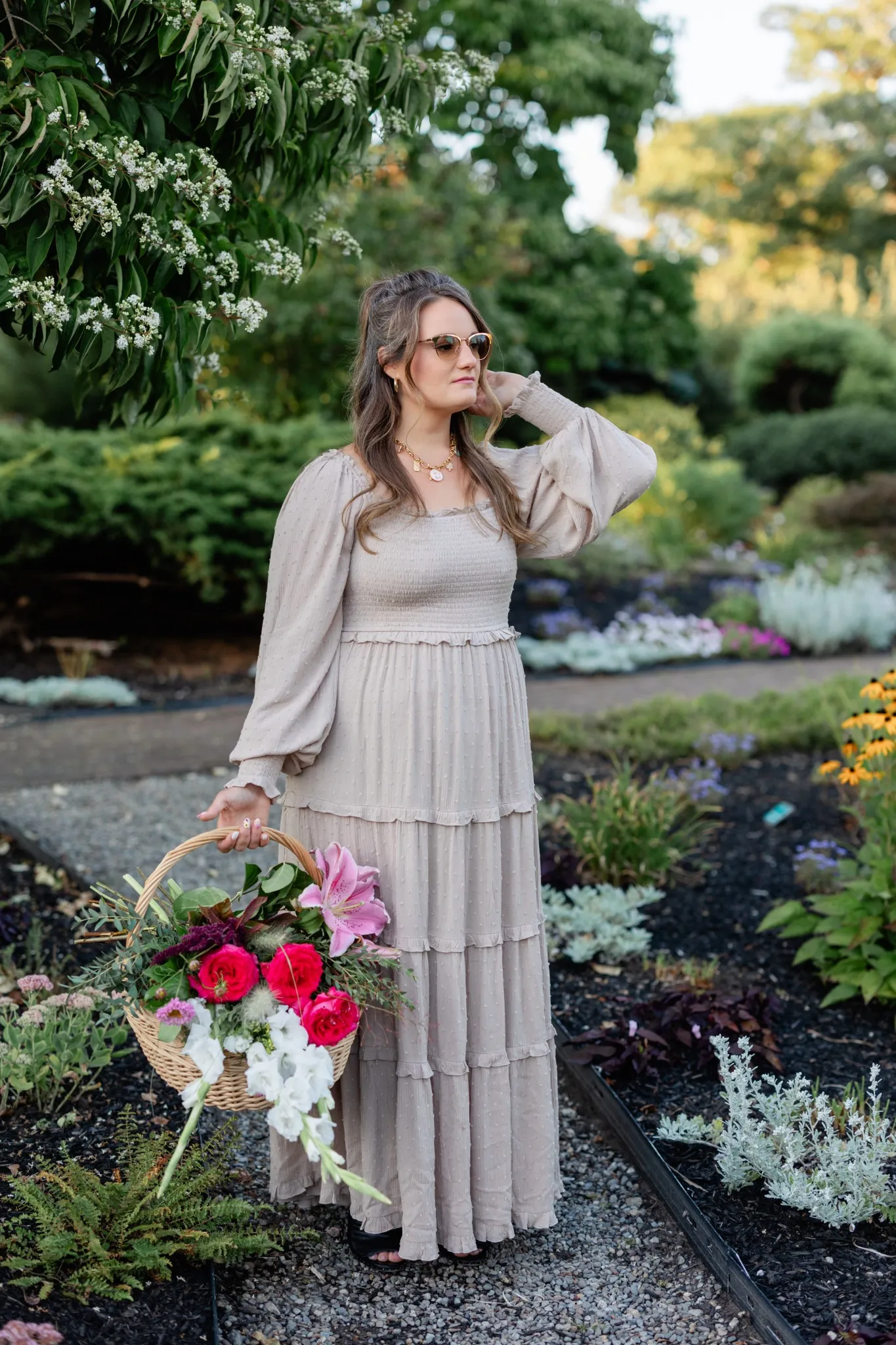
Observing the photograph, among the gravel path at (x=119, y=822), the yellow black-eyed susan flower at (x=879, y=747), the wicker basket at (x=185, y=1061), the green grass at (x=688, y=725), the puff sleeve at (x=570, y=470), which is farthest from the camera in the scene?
the green grass at (x=688, y=725)

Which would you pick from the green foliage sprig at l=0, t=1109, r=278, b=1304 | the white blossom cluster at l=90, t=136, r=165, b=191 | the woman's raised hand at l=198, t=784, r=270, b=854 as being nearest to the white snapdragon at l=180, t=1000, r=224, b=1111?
the woman's raised hand at l=198, t=784, r=270, b=854

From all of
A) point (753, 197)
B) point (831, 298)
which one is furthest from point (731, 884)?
point (753, 197)

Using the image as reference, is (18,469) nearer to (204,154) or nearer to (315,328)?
(315,328)

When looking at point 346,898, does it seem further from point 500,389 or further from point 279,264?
point 279,264

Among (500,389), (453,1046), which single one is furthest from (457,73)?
(453,1046)

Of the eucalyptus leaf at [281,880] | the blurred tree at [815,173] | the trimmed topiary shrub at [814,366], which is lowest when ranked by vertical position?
the eucalyptus leaf at [281,880]

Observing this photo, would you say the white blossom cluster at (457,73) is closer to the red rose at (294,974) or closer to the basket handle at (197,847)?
the basket handle at (197,847)

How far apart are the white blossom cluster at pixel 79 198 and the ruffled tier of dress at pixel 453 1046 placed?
119 cm

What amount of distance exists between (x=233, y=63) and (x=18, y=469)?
5.36 meters

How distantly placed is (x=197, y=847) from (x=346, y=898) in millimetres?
290

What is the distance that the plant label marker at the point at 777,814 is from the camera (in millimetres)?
5051

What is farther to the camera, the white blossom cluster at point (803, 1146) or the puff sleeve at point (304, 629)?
the white blossom cluster at point (803, 1146)

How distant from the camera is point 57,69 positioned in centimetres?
261

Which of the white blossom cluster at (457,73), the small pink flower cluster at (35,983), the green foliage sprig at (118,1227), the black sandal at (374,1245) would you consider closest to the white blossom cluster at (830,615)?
the white blossom cluster at (457,73)
